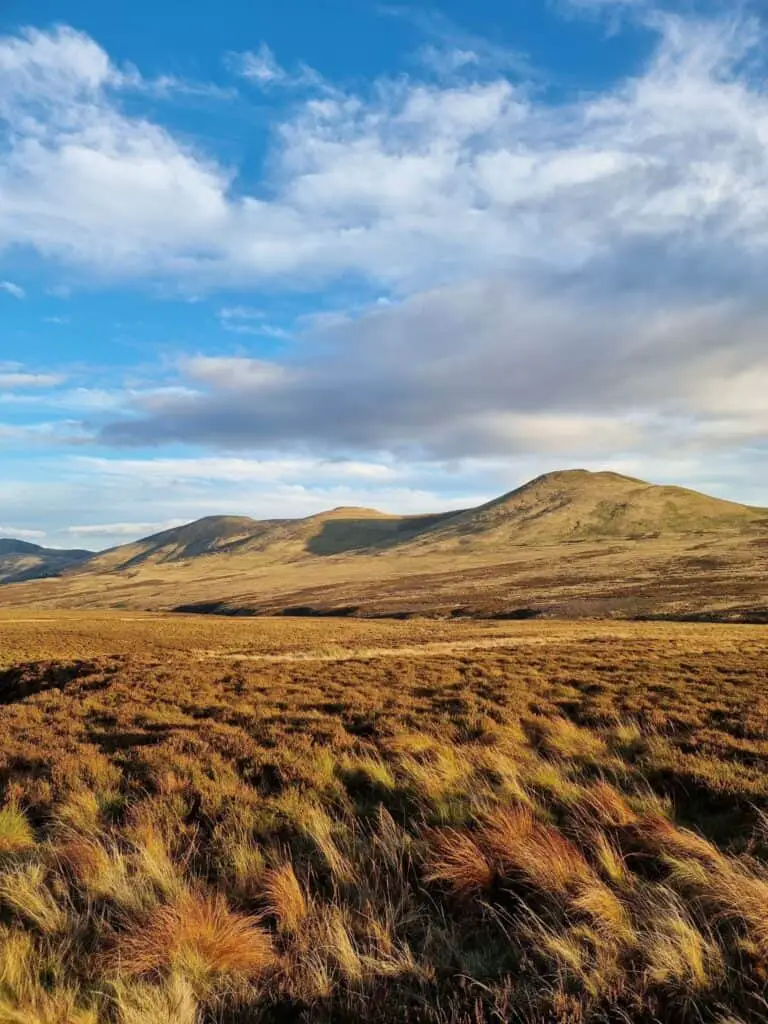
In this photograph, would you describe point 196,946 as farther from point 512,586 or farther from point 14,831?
point 512,586

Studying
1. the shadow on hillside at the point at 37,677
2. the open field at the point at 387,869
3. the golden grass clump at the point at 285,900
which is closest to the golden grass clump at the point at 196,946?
the open field at the point at 387,869

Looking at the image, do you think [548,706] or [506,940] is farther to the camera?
[548,706]

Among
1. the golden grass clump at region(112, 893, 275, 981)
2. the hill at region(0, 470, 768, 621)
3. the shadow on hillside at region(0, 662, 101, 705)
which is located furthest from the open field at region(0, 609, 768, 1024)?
the hill at region(0, 470, 768, 621)

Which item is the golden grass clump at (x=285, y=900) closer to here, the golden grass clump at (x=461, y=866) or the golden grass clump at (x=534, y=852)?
the golden grass clump at (x=461, y=866)

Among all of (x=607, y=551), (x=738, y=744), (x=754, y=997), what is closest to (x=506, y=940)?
(x=754, y=997)

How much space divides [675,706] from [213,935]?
13005 millimetres

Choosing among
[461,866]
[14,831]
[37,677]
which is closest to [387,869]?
[461,866]

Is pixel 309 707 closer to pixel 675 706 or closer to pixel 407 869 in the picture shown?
pixel 675 706

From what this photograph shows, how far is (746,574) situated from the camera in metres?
93.2

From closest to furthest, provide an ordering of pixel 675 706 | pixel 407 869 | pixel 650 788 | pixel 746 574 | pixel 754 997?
pixel 754 997
pixel 407 869
pixel 650 788
pixel 675 706
pixel 746 574

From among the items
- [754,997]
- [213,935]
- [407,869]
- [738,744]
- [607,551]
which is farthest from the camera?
[607,551]

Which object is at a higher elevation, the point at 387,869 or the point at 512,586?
the point at 512,586

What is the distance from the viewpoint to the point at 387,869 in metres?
5.82

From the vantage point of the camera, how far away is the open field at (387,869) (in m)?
4.04
